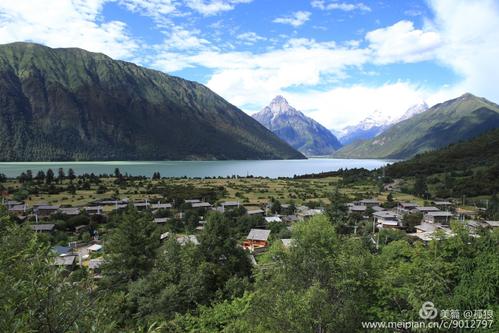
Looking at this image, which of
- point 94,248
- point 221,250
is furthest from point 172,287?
point 94,248

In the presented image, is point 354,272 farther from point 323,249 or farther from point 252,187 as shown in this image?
point 252,187

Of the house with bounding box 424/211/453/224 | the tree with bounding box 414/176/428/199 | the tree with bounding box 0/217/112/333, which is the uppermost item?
the tree with bounding box 0/217/112/333

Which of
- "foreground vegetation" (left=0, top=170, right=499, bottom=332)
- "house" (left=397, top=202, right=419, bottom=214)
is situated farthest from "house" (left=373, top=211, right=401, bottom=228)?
"foreground vegetation" (left=0, top=170, right=499, bottom=332)

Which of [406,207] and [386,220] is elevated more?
[406,207]

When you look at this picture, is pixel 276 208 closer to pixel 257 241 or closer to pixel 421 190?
pixel 257 241

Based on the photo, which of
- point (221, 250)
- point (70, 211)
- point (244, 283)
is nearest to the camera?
point (244, 283)


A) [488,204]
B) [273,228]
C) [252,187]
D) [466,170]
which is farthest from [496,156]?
[273,228]

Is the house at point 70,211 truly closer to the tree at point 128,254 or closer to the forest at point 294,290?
the tree at point 128,254

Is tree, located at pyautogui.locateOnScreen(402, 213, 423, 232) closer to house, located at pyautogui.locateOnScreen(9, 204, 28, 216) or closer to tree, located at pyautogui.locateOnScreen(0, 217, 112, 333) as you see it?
tree, located at pyautogui.locateOnScreen(0, 217, 112, 333)

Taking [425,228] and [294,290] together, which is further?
[425,228]
